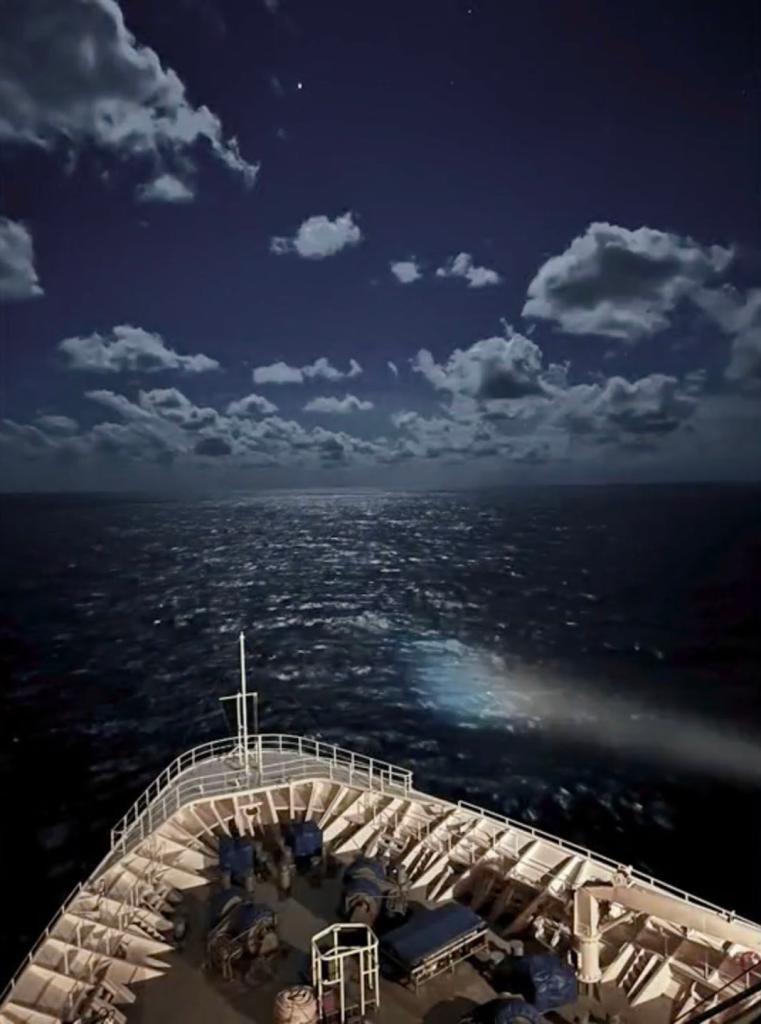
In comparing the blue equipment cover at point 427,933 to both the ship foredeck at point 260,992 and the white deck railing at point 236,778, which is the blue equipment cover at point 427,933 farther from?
the white deck railing at point 236,778

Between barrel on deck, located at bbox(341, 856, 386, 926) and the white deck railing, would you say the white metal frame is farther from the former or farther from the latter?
the white deck railing

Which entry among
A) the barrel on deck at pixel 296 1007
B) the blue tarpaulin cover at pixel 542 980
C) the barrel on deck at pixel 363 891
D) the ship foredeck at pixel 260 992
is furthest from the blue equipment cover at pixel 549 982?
the barrel on deck at pixel 296 1007

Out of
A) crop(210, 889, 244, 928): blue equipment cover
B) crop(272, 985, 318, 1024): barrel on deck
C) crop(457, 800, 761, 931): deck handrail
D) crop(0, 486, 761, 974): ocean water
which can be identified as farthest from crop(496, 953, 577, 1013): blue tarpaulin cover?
crop(0, 486, 761, 974): ocean water

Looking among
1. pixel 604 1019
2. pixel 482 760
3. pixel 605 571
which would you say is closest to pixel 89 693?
pixel 482 760

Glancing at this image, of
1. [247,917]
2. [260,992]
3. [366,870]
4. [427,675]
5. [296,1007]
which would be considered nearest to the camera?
[296,1007]

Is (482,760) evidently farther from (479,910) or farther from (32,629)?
(32,629)

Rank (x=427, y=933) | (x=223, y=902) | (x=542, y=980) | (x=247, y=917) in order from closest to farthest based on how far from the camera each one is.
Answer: (x=542, y=980) → (x=427, y=933) → (x=247, y=917) → (x=223, y=902)

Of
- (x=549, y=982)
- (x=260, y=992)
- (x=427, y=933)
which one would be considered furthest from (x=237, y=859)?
(x=549, y=982)

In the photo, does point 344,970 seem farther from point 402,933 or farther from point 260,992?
point 260,992
